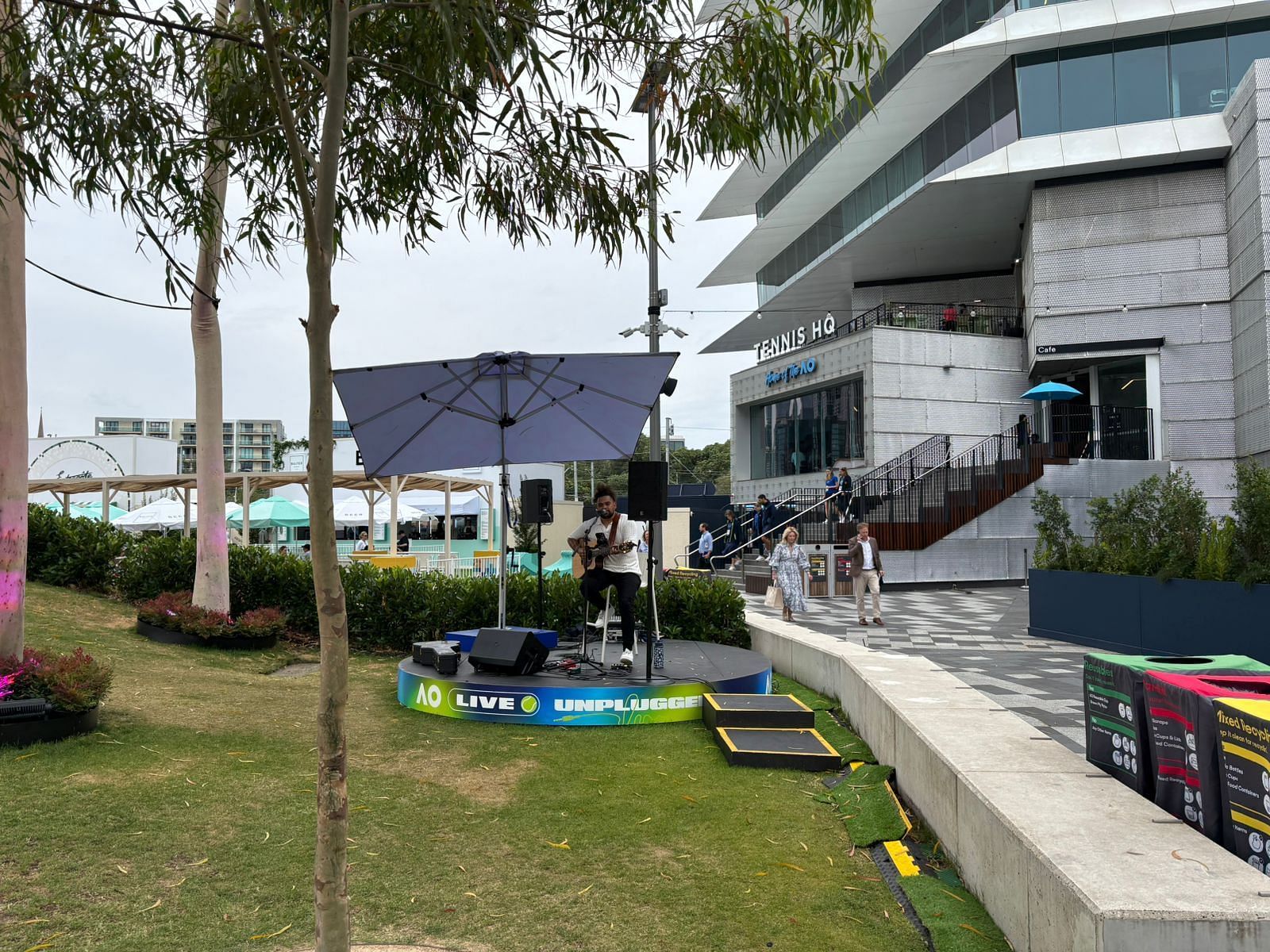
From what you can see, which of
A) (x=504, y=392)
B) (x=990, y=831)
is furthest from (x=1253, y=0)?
(x=990, y=831)

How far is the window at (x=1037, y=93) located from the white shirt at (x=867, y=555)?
1700cm

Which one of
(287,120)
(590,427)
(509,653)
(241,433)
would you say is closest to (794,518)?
(590,427)

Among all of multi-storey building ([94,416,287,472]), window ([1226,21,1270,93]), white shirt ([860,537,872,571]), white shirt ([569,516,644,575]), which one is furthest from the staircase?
multi-storey building ([94,416,287,472])

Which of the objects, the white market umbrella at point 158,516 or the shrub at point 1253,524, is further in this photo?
the white market umbrella at point 158,516

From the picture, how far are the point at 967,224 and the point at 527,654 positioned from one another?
27574 millimetres

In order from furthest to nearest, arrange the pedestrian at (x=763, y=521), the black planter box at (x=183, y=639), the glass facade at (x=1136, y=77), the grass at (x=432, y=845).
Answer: the pedestrian at (x=763, y=521) < the glass facade at (x=1136, y=77) < the black planter box at (x=183, y=639) < the grass at (x=432, y=845)

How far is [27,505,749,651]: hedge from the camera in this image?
37.9ft

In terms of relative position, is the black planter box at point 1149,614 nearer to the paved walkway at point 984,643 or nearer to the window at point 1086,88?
the paved walkway at point 984,643

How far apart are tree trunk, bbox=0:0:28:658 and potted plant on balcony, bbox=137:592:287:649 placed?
164 inches

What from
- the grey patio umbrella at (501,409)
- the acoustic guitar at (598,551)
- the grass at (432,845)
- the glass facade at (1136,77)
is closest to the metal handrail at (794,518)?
the glass facade at (1136,77)

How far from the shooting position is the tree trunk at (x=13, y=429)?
684cm

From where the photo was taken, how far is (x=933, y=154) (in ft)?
97.5

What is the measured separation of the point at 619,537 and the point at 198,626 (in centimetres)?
570

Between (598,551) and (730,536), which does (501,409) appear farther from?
(730,536)
